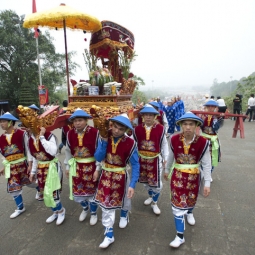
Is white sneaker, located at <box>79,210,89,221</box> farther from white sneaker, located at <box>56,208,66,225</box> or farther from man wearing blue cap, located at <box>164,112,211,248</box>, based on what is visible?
man wearing blue cap, located at <box>164,112,211,248</box>

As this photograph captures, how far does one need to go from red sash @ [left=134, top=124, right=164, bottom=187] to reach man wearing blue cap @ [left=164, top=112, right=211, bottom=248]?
61 centimetres

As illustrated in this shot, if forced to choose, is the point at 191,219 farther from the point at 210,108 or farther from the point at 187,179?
the point at 210,108

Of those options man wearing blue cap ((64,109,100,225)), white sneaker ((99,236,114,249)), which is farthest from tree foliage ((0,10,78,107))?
white sneaker ((99,236,114,249))

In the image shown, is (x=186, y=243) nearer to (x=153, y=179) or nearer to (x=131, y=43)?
(x=153, y=179)

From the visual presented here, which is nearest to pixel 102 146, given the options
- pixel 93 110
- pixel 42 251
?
pixel 93 110

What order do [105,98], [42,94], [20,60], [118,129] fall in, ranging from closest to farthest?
[118,129] → [105,98] → [42,94] → [20,60]

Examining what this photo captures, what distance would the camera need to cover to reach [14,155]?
3.08 meters

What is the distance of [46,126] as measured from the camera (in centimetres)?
275

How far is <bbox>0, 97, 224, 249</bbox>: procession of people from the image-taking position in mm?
2428

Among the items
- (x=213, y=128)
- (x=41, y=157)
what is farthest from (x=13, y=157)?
(x=213, y=128)

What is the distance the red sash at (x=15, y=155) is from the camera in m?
3.04

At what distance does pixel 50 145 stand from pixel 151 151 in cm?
152

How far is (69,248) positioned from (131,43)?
4.46 m

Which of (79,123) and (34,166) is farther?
(34,166)
